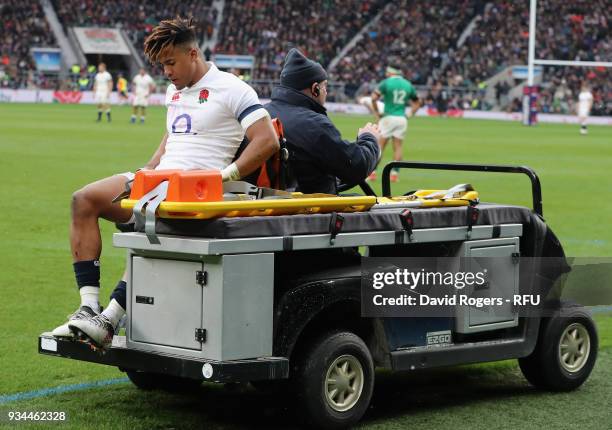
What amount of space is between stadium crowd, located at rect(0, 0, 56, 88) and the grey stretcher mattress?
5109 centimetres

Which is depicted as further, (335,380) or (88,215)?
(88,215)

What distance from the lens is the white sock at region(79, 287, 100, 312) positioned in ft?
17.6

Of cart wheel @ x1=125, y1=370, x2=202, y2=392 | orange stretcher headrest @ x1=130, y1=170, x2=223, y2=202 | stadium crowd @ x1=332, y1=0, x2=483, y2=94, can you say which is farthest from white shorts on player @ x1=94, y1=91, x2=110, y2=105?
orange stretcher headrest @ x1=130, y1=170, x2=223, y2=202

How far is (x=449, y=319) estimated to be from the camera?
5852 millimetres

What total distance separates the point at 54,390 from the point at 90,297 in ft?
2.77

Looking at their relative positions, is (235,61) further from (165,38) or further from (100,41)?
(165,38)

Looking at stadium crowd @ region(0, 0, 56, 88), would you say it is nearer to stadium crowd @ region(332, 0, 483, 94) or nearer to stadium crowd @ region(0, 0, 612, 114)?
stadium crowd @ region(0, 0, 612, 114)

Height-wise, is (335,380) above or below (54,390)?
above

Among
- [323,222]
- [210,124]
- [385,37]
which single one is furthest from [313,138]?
[385,37]

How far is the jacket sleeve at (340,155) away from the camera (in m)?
5.80

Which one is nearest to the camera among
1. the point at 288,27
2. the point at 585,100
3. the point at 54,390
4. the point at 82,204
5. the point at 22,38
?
A: the point at 82,204

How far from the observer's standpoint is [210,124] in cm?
567

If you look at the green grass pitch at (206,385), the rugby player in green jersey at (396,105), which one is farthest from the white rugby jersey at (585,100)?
the rugby player in green jersey at (396,105)

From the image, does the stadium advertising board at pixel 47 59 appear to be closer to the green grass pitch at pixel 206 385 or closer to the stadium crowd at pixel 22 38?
the stadium crowd at pixel 22 38
